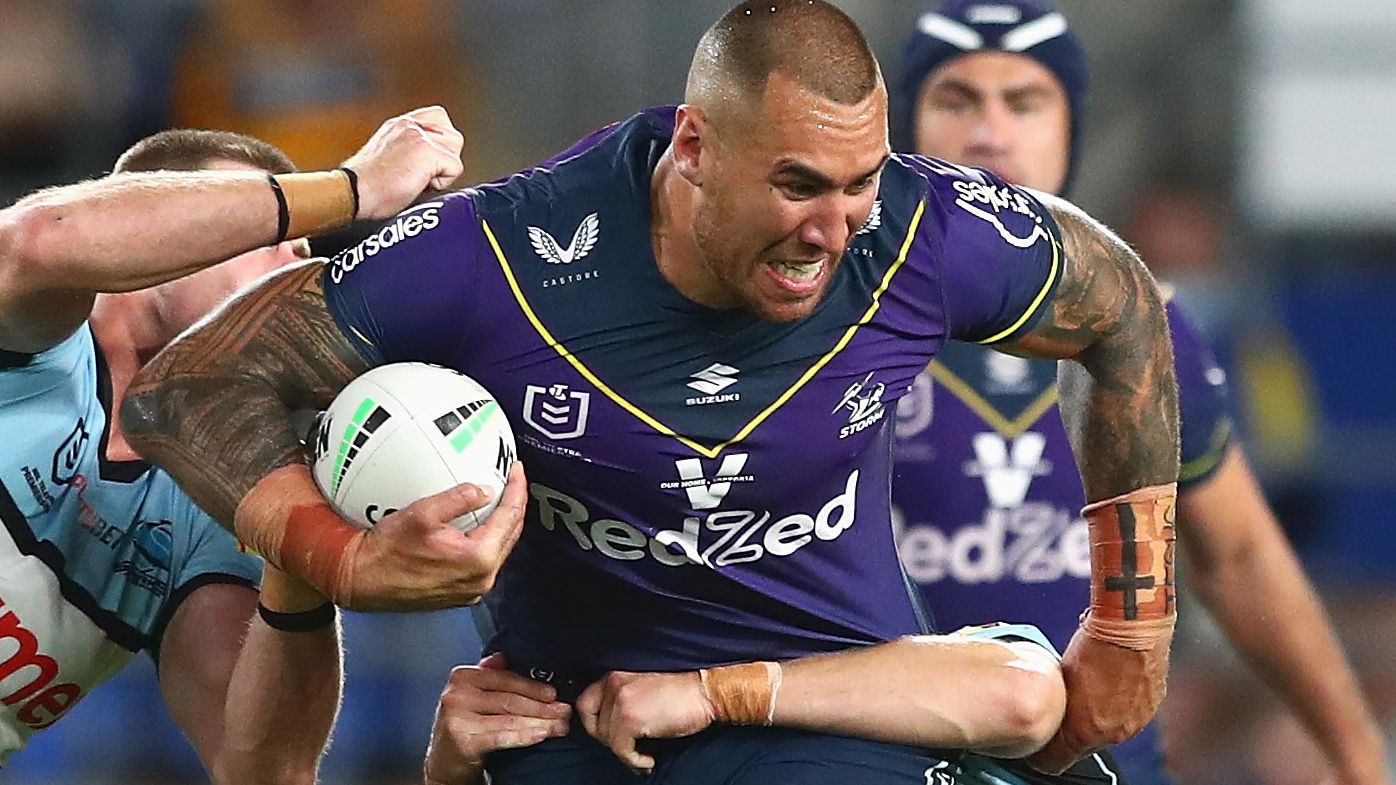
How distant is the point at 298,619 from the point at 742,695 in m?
0.76

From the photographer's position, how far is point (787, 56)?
3.42 meters

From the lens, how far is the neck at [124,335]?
429 cm

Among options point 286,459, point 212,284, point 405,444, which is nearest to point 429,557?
point 405,444

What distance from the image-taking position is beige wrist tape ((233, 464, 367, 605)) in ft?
10.8

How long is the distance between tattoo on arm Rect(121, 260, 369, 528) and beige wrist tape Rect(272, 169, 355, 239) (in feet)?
0.65

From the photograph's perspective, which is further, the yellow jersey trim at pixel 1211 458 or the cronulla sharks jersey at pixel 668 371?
the yellow jersey trim at pixel 1211 458

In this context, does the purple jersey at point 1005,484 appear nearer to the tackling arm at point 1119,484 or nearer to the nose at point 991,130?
the nose at point 991,130

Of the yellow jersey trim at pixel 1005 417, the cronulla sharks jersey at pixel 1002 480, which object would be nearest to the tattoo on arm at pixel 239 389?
the cronulla sharks jersey at pixel 1002 480

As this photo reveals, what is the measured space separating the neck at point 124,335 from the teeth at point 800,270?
56.4 inches

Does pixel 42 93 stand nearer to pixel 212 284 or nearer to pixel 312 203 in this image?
pixel 212 284

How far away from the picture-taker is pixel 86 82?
823 cm

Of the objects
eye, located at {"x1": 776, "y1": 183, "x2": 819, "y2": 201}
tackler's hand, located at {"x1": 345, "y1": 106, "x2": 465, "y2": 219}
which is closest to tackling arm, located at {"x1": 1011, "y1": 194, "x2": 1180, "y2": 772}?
eye, located at {"x1": 776, "y1": 183, "x2": 819, "y2": 201}

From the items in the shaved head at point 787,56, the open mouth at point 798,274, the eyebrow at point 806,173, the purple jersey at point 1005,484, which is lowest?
the purple jersey at point 1005,484

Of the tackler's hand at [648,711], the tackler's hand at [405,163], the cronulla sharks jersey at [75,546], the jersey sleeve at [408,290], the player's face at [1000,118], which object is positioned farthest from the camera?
the player's face at [1000,118]
